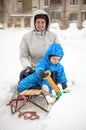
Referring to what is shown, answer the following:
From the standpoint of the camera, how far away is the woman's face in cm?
508

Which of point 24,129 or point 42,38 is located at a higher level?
point 42,38

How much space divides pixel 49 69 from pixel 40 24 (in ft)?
2.49

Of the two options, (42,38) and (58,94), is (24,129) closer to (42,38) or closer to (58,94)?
(58,94)

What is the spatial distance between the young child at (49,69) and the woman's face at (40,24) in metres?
0.45

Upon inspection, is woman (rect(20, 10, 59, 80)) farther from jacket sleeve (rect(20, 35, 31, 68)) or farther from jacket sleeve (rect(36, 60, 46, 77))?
jacket sleeve (rect(36, 60, 46, 77))

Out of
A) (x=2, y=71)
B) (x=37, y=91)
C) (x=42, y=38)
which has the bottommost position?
(x=2, y=71)

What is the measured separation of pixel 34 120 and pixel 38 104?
0.64 metres

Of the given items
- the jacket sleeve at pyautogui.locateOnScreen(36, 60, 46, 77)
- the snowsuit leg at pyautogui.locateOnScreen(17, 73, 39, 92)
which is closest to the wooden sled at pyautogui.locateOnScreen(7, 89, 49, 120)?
the snowsuit leg at pyautogui.locateOnScreen(17, 73, 39, 92)

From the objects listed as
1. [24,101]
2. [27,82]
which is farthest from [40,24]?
[24,101]

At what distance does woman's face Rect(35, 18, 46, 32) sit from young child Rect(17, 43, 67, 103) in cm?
45

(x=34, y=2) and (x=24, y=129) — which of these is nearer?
(x=24, y=129)

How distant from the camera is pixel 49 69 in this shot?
4.79 metres

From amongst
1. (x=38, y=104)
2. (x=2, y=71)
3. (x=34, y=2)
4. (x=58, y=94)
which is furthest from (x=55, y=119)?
(x=34, y=2)

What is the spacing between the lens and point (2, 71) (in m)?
7.98
